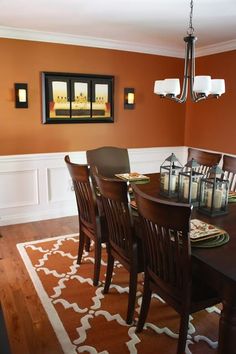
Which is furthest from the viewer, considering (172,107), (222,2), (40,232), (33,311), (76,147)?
(172,107)

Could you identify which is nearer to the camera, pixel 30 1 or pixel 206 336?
pixel 206 336

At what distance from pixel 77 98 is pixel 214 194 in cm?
262

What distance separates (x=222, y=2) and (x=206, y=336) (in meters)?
2.59

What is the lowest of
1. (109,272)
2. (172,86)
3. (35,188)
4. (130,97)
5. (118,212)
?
(109,272)

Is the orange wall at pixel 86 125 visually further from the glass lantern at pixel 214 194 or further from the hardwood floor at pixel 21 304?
the glass lantern at pixel 214 194

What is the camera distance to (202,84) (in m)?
2.26

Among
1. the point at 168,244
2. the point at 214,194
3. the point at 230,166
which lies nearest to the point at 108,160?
the point at 230,166

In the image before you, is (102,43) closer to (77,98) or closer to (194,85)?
(77,98)

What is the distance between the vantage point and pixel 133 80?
4.48 meters

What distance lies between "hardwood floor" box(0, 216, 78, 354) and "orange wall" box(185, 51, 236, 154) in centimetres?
239

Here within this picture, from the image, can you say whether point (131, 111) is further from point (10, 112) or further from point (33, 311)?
point (33, 311)

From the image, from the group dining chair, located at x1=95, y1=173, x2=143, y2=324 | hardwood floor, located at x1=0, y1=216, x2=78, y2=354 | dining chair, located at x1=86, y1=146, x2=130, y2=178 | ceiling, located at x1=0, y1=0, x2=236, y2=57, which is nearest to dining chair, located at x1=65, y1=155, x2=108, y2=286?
dining chair, located at x1=95, y1=173, x2=143, y2=324

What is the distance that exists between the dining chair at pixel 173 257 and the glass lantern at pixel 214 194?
529 mm

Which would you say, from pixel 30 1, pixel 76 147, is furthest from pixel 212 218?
pixel 76 147
